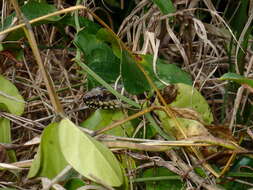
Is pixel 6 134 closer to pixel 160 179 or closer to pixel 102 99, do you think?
pixel 102 99

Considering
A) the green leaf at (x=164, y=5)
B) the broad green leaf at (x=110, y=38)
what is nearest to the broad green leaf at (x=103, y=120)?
the broad green leaf at (x=110, y=38)

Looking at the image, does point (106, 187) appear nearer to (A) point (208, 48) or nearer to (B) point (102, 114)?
(B) point (102, 114)

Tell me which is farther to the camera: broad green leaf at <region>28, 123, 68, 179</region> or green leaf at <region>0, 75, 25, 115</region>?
green leaf at <region>0, 75, 25, 115</region>

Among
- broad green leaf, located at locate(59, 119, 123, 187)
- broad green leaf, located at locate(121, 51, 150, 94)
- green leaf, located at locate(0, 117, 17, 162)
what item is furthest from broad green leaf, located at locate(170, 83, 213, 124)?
green leaf, located at locate(0, 117, 17, 162)

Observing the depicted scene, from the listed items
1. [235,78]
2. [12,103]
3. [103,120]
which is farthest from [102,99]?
[235,78]

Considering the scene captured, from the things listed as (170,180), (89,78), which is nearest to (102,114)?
(89,78)

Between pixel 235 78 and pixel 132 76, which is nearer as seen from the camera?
pixel 235 78

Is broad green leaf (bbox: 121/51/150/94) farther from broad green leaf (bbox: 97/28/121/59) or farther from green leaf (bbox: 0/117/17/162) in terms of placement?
green leaf (bbox: 0/117/17/162)
